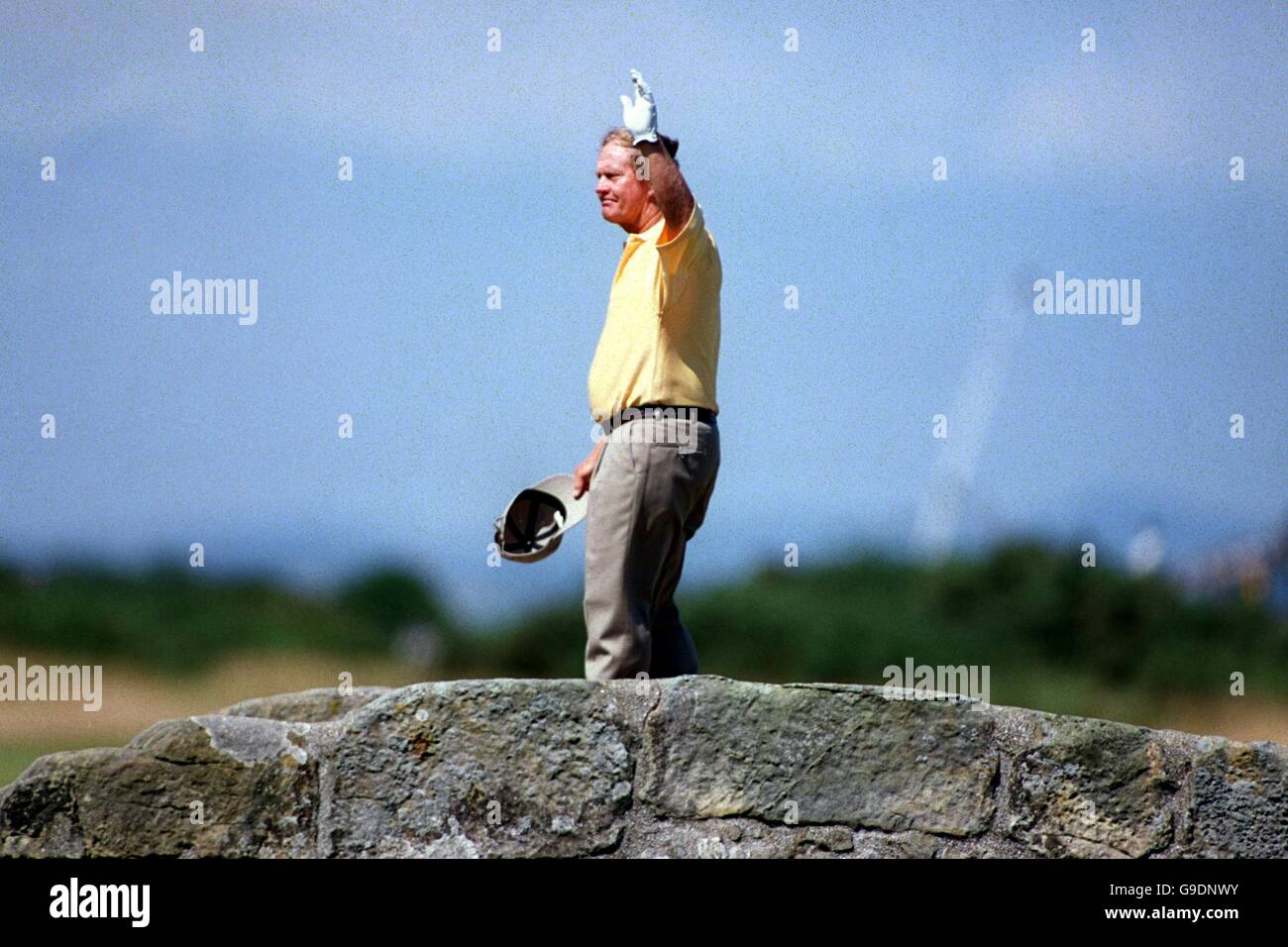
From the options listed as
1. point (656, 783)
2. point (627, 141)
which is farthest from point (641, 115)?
point (656, 783)

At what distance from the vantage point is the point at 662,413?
6.25 meters

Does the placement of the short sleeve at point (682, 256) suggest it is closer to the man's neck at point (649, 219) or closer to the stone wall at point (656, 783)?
the man's neck at point (649, 219)

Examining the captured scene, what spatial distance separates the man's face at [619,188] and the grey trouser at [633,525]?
69 cm

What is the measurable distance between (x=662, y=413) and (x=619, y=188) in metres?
0.74

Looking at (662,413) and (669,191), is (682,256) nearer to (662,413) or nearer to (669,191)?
(669,191)

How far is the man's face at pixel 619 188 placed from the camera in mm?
6344

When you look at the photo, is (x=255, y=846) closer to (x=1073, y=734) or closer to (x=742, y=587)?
(x=1073, y=734)

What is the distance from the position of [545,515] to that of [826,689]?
1.55m

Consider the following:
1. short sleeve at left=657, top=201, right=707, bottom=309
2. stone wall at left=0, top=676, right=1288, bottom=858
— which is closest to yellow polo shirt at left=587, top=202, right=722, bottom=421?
short sleeve at left=657, top=201, right=707, bottom=309

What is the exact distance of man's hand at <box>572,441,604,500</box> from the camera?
6498 mm

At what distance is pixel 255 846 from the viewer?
5.50 meters

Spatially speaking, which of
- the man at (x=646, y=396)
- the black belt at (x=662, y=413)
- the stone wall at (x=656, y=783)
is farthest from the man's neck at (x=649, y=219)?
the stone wall at (x=656, y=783)

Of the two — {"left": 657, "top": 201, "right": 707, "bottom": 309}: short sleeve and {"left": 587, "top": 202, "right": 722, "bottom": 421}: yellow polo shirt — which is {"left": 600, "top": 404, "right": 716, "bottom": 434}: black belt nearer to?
{"left": 587, "top": 202, "right": 722, "bottom": 421}: yellow polo shirt

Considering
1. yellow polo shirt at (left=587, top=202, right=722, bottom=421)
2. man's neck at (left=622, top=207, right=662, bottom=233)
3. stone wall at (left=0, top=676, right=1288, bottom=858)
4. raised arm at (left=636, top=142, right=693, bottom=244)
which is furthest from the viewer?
man's neck at (left=622, top=207, right=662, bottom=233)
